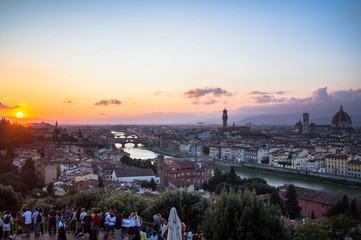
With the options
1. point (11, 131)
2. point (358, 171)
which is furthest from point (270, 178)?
point (11, 131)

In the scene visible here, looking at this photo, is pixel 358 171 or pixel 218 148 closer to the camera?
pixel 358 171

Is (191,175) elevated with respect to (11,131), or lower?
lower

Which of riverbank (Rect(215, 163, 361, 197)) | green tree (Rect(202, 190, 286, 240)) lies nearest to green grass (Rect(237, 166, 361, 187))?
riverbank (Rect(215, 163, 361, 197))

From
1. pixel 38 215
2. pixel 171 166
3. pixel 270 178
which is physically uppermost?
pixel 38 215

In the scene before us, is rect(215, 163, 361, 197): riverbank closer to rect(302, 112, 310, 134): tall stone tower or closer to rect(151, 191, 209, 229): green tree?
rect(151, 191, 209, 229): green tree

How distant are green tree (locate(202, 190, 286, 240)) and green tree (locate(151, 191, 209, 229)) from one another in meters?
1.30

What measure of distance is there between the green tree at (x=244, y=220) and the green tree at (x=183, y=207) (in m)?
1.30

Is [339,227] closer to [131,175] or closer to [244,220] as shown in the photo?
[244,220]

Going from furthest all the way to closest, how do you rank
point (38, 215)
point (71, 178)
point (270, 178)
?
1. point (270, 178)
2. point (71, 178)
3. point (38, 215)

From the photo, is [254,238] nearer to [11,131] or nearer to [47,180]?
[47,180]

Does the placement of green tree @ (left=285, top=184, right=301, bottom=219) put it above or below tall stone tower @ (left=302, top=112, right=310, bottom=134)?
below

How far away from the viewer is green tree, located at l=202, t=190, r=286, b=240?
4.19 m

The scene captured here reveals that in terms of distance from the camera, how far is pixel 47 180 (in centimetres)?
1474

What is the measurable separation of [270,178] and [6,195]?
1455 cm
